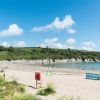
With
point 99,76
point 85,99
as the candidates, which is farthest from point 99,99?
point 99,76

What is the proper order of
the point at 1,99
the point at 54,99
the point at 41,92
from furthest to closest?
the point at 41,92 < the point at 54,99 < the point at 1,99

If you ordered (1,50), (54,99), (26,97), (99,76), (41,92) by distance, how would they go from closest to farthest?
(26,97)
(54,99)
(41,92)
(99,76)
(1,50)

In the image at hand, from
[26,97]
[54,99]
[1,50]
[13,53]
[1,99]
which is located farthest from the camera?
[1,50]

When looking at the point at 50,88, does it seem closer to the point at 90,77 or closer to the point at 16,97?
the point at 16,97

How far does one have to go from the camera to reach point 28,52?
195m

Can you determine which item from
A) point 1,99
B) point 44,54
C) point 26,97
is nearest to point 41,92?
point 26,97

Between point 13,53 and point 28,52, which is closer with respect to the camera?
point 13,53

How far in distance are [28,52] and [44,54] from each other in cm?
1219

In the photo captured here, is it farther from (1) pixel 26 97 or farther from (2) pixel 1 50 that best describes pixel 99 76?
(2) pixel 1 50

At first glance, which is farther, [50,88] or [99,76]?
[99,76]

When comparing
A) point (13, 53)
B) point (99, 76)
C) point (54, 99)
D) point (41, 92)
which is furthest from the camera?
point (13, 53)

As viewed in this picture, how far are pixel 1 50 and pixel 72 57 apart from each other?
2083 inches

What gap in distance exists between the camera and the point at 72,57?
643 feet

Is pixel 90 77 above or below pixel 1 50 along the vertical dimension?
below
